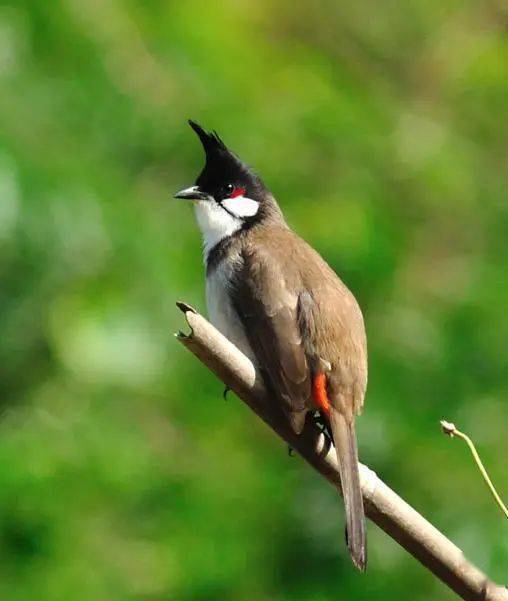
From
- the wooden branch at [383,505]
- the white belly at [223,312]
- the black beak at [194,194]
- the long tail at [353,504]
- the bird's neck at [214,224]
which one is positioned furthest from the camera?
the black beak at [194,194]

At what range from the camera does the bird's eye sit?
327cm

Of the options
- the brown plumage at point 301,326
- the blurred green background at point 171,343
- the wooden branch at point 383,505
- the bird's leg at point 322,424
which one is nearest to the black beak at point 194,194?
the blurred green background at point 171,343

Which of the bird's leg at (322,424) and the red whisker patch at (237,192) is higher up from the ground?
the red whisker patch at (237,192)

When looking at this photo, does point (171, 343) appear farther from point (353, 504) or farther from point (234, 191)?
point (353, 504)

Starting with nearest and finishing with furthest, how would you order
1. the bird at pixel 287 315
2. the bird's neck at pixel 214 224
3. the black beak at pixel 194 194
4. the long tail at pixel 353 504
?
the long tail at pixel 353 504, the bird at pixel 287 315, the bird's neck at pixel 214 224, the black beak at pixel 194 194

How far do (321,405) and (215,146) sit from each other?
1.01 m

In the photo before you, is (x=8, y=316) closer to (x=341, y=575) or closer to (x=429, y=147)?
(x=341, y=575)

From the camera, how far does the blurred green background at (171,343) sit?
3168 mm

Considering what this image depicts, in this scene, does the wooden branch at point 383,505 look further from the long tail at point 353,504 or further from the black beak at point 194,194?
the black beak at point 194,194

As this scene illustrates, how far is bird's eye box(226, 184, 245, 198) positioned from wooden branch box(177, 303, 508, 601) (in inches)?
56.5

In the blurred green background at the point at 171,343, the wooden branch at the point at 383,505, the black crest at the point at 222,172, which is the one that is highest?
the wooden branch at the point at 383,505

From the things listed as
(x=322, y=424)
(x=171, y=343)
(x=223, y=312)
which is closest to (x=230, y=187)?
(x=171, y=343)

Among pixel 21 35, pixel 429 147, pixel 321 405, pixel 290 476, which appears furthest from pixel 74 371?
pixel 429 147

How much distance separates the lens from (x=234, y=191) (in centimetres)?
328
